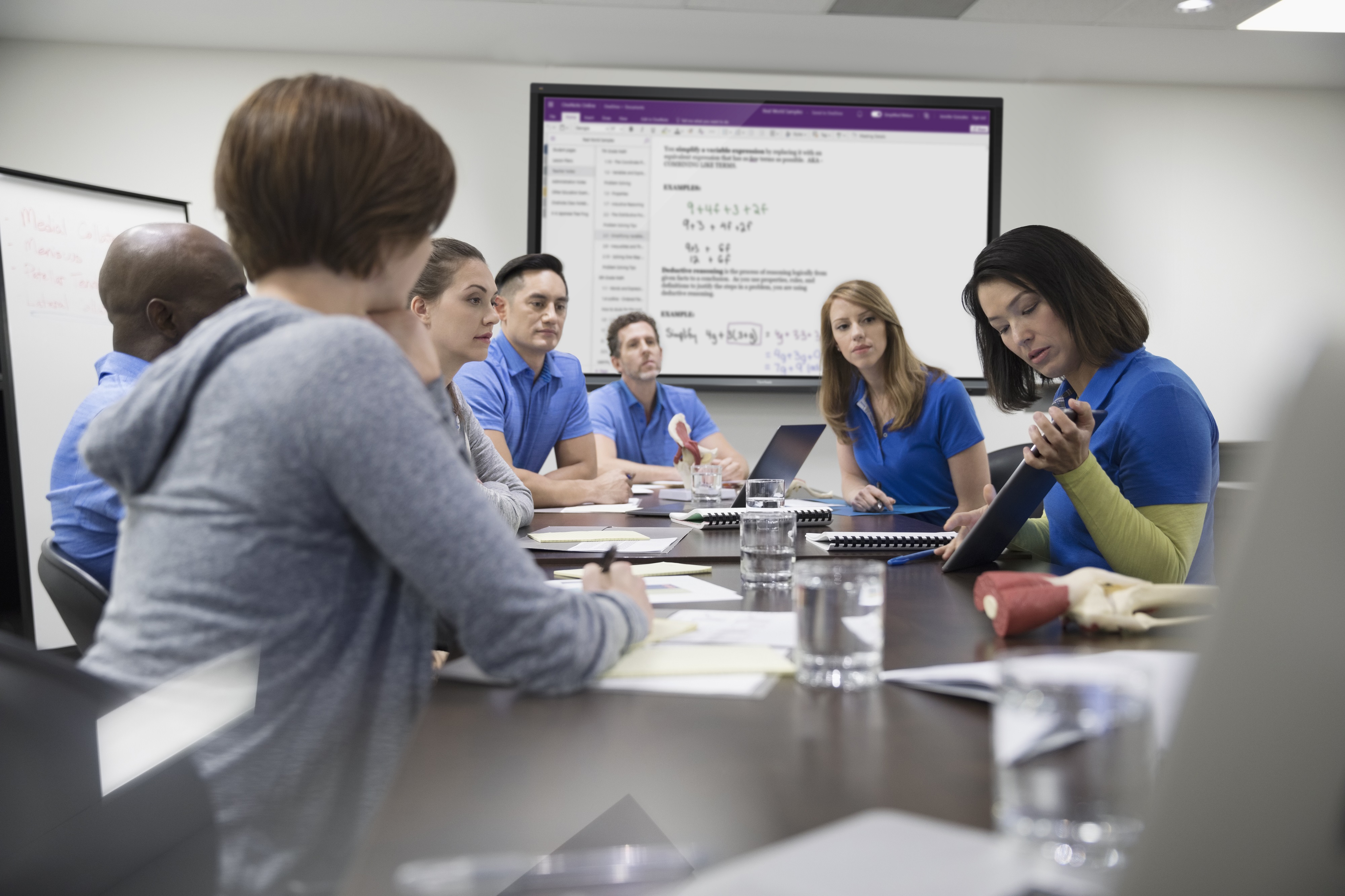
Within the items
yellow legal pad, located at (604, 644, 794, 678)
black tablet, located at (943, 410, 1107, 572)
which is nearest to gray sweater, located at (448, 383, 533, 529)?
black tablet, located at (943, 410, 1107, 572)

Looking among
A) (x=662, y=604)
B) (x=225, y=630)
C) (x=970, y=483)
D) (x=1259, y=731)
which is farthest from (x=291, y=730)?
(x=970, y=483)

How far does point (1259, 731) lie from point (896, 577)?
3.42 feet

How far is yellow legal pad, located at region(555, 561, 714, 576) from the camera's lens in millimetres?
1396

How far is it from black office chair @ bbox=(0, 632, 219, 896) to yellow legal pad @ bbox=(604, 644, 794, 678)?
13.8 inches

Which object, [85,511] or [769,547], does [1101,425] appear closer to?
[769,547]

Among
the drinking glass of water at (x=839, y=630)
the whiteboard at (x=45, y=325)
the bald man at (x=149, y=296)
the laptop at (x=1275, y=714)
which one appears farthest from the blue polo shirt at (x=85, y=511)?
the whiteboard at (x=45, y=325)

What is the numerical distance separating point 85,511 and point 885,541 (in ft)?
4.48

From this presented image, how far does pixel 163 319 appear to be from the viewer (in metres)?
1.76

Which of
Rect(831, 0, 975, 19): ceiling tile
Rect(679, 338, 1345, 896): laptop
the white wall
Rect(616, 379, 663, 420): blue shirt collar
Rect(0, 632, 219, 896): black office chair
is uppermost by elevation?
Rect(831, 0, 975, 19): ceiling tile

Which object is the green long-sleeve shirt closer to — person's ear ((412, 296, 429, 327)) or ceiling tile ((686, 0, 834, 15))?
person's ear ((412, 296, 429, 327))

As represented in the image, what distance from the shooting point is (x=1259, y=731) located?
0.38 m

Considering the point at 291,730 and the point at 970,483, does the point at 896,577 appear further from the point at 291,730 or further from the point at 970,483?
the point at 970,483

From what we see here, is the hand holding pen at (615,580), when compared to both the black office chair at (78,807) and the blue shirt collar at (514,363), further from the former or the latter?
the blue shirt collar at (514,363)

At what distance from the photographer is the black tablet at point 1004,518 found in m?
1.39
